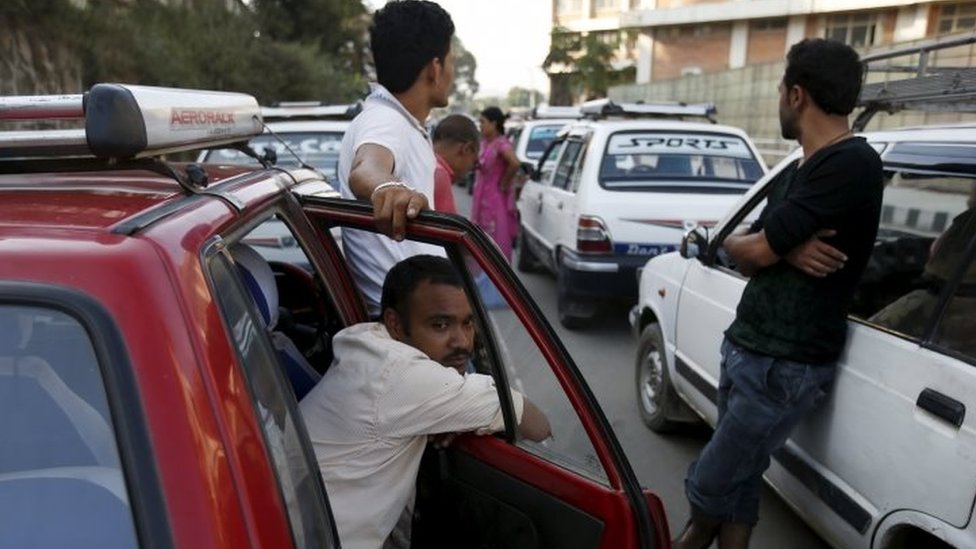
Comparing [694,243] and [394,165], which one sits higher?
[394,165]

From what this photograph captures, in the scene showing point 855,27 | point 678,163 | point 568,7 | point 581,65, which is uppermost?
point 568,7

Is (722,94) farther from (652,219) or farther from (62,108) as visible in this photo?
(62,108)

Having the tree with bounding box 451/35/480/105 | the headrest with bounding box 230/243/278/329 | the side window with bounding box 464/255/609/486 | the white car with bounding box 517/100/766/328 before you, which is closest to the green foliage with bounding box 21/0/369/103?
the white car with bounding box 517/100/766/328

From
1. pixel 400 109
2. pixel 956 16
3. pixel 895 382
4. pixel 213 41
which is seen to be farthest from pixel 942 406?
pixel 956 16

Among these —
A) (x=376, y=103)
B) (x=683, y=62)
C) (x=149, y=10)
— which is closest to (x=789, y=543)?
(x=376, y=103)

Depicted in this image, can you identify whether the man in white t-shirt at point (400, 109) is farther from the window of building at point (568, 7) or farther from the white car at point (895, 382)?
the window of building at point (568, 7)

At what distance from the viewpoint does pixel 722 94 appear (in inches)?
883

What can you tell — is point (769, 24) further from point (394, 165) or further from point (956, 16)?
point (394, 165)

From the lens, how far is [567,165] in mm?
7168

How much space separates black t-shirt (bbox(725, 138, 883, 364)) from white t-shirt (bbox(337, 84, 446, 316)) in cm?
106

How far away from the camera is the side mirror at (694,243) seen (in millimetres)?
3602

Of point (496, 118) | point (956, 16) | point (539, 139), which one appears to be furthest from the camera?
point (956, 16)

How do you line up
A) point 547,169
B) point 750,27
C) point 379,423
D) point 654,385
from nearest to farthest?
point 379,423 < point 654,385 < point 547,169 < point 750,27

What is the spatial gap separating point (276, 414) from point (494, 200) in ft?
17.5
